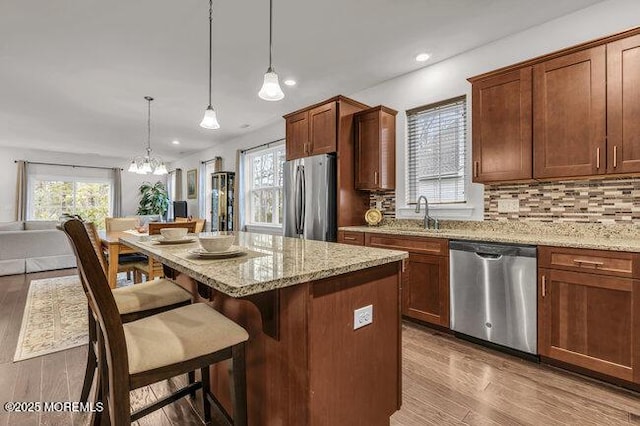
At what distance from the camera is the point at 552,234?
8.27 ft

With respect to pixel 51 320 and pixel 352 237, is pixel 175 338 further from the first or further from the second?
pixel 51 320

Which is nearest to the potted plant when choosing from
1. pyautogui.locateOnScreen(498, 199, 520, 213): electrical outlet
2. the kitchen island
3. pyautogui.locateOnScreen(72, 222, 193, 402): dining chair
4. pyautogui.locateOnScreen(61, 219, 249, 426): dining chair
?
pyautogui.locateOnScreen(72, 222, 193, 402): dining chair

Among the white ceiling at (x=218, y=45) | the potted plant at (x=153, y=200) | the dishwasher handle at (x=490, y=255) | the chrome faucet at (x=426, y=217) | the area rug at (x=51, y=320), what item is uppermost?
the white ceiling at (x=218, y=45)

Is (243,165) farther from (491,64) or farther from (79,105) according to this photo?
(491,64)

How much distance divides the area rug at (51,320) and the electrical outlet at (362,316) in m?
2.51

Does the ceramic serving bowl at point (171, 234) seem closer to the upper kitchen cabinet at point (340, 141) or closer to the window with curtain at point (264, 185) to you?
the upper kitchen cabinet at point (340, 141)

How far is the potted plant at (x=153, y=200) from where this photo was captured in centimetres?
875

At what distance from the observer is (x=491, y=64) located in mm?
2930

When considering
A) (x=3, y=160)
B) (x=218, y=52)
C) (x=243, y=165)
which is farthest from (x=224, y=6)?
(x=3, y=160)

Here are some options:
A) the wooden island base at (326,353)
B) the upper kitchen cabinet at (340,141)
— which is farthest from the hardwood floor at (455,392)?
the upper kitchen cabinet at (340,141)

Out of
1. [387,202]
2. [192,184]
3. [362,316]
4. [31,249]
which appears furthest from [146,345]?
[192,184]

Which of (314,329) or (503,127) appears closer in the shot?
(314,329)

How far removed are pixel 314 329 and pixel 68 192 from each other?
9783 mm

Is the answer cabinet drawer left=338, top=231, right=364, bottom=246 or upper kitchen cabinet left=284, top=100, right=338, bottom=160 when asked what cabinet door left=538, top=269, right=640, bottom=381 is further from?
upper kitchen cabinet left=284, top=100, right=338, bottom=160
